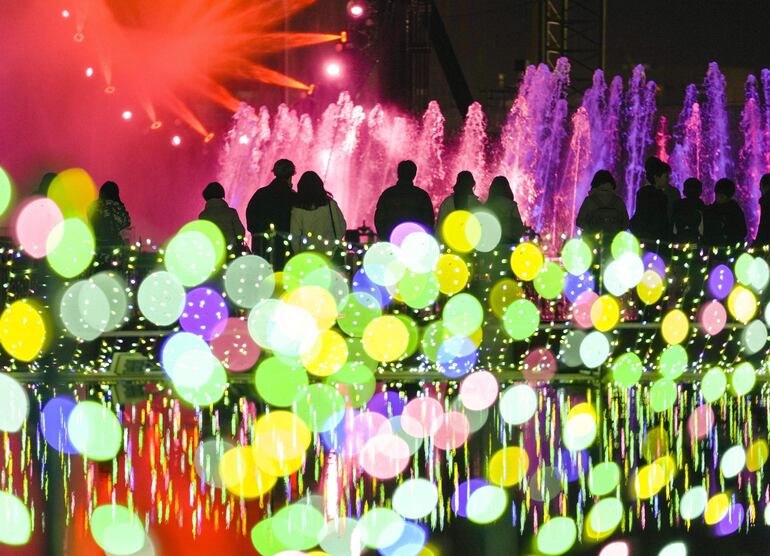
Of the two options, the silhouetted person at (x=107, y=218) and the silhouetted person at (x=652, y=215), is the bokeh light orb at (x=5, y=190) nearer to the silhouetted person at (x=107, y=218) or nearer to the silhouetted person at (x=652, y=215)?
the silhouetted person at (x=107, y=218)

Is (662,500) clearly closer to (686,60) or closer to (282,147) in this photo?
(282,147)

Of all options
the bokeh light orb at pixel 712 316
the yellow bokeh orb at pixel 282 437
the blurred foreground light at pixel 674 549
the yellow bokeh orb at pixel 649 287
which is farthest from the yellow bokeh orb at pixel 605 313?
the blurred foreground light at pixel 674 549

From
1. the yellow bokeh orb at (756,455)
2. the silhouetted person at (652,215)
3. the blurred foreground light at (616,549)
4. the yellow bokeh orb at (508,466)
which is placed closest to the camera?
the blurred foreground light at (616,549)

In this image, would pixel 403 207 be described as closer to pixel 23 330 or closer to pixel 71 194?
pixel 23 330

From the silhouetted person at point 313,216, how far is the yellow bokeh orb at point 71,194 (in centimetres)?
218

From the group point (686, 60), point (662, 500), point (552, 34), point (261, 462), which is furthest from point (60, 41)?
point (662, 500)

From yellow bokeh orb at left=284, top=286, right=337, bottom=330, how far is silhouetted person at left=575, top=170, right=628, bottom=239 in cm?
267

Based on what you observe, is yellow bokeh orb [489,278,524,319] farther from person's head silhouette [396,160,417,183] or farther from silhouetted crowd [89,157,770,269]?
person's head silhouette [396,160,417,183]

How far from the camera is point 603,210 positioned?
13.4m

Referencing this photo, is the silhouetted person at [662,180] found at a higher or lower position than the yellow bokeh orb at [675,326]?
higher

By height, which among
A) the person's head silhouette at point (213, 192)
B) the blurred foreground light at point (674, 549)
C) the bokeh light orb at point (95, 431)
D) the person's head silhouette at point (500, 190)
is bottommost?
the blurred foreground light at point (674, 549)

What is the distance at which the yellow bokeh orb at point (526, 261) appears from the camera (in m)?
12.0

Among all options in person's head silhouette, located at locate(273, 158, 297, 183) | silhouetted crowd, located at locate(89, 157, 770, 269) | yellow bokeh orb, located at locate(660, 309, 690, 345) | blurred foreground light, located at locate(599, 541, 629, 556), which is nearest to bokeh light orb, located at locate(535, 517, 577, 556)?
blurred foreground light, located at locate(599, 541, 629, 556)

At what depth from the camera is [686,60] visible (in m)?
31.2
